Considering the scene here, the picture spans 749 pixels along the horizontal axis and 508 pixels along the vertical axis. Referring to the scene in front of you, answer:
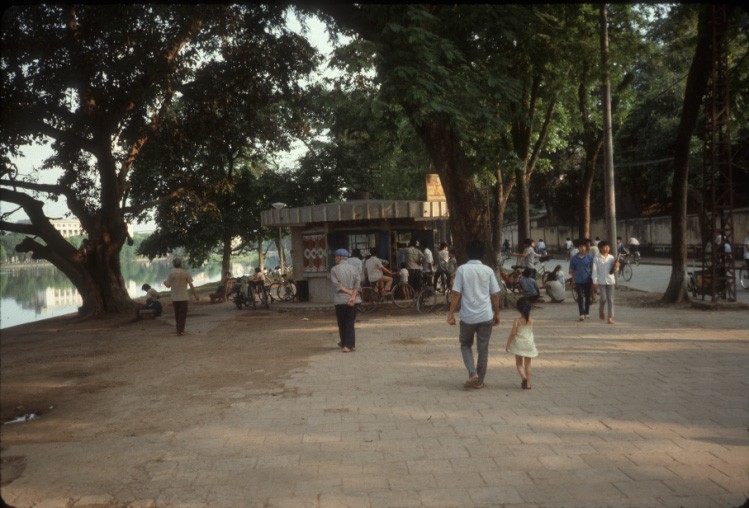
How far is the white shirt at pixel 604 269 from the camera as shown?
42.3ft

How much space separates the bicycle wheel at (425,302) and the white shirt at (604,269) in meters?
5.00

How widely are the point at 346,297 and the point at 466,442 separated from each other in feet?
18.4

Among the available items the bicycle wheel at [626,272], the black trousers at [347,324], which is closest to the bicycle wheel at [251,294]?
the black trousers at [347,324]

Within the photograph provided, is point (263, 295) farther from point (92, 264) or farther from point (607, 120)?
point (607, 120)

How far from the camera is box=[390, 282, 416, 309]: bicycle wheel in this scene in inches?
712

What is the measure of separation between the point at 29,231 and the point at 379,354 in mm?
15871

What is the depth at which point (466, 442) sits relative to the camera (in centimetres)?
546

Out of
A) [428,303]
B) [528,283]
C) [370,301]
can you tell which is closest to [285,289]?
[370,301]

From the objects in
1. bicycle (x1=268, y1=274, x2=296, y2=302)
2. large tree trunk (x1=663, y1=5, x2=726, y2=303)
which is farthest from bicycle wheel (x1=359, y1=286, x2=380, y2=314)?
large tree trunk (x1=663, y1=5, x2=726, y2=303)

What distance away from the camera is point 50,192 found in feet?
71.8

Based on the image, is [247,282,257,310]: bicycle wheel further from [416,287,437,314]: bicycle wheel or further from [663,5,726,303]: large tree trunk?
[663,5,726,303]: large tree trunk

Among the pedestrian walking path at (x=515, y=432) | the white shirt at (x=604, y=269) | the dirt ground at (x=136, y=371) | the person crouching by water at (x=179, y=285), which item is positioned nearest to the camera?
the pedestrian walking path at (x=515, y=432)

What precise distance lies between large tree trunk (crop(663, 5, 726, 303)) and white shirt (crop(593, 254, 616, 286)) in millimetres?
3699

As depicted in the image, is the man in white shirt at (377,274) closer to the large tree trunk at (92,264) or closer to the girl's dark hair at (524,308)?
the large tree trunk at (92,264)
